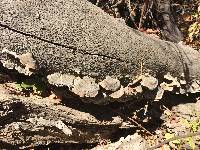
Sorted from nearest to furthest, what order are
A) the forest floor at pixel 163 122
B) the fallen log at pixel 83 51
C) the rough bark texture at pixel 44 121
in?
the fallen log at pixel 83 51
the rough bark texture at pixel 44 121
the forest floor at pixel 163 122

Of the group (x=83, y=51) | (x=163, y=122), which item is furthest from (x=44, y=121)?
(x=163, y=122)

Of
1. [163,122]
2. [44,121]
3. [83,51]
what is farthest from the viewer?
[163,122]

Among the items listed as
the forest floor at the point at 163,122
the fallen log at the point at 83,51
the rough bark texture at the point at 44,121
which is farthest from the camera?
the forest floor at the point at 163,122

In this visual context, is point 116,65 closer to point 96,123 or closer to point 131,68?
point 131,68

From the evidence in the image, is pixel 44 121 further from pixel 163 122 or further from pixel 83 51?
pixel 163 122

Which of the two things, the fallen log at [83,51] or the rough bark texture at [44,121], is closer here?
the fallen log at [83,51]

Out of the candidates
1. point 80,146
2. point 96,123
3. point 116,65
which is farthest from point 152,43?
point 80,146

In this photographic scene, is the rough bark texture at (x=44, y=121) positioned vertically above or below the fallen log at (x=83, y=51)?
below

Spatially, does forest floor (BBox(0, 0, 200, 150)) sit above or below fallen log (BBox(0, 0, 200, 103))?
below

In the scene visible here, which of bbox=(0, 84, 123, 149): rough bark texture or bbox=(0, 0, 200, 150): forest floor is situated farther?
bbox=(0, 0, 200, 150): forest floor

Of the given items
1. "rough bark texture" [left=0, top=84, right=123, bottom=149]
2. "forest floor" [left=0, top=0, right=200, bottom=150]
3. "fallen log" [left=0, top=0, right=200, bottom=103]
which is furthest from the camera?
"forest floor" [left=0, top=0, right=200, bottom=150]
